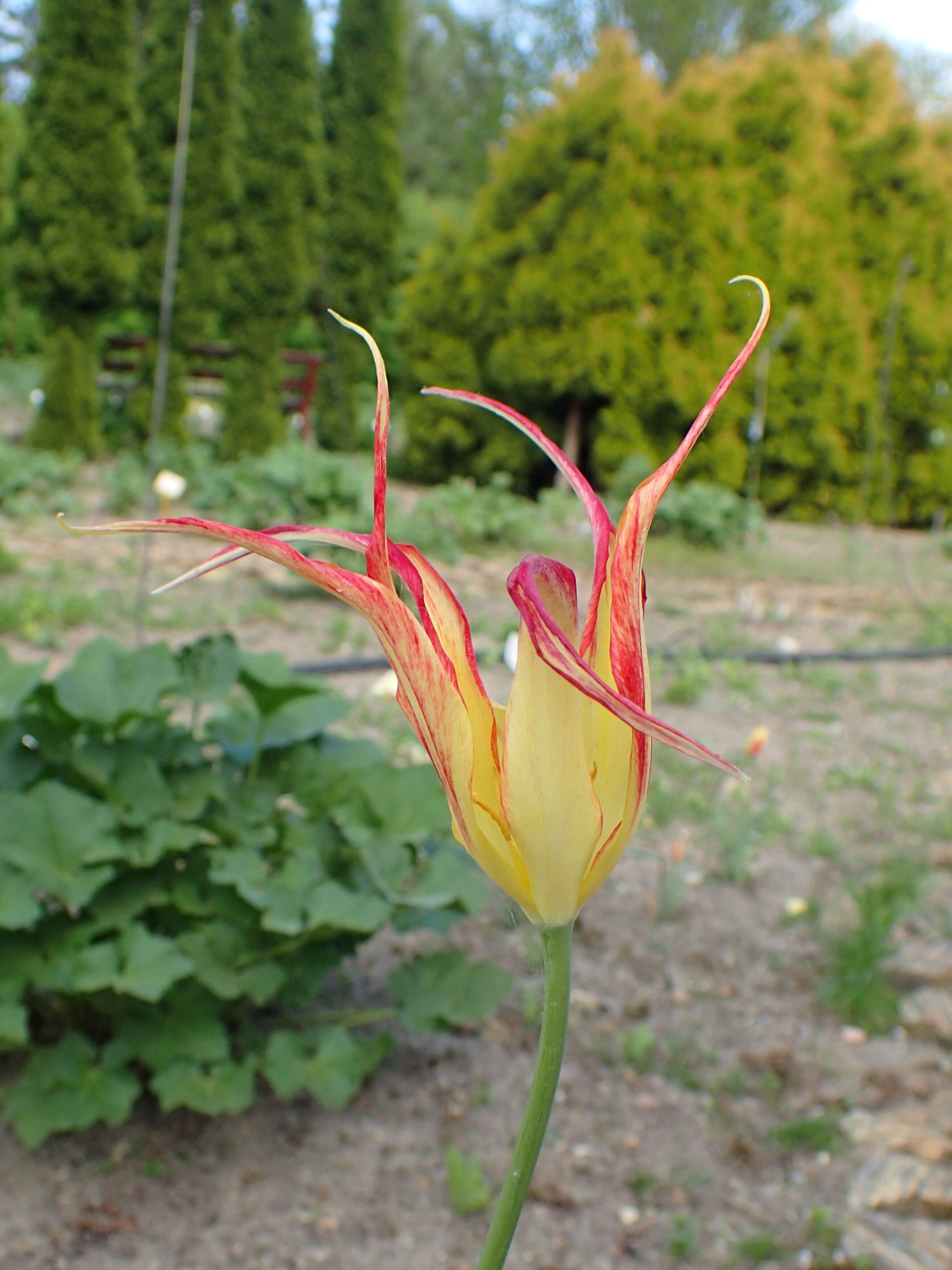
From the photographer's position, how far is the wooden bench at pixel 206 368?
27.3ft

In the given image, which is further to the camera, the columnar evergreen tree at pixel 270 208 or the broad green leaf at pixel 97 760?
the columnar evergreen tree at pixel 270 208

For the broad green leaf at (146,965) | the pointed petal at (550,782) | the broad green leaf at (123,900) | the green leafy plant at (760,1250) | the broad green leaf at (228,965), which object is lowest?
the green leafy plant at (760,1250)

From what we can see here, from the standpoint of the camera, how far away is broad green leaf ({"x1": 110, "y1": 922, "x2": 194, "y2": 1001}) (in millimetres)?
1222

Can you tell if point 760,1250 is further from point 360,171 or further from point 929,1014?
point 360,171

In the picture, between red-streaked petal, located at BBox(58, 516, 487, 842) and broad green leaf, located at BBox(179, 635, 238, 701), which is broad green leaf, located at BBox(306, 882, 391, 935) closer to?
broad green leaf, located at BBox(179, 635, 238, 701)

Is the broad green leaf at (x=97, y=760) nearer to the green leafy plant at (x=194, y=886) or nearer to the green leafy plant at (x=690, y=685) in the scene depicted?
the green leafy plant at (x=194, y=886)

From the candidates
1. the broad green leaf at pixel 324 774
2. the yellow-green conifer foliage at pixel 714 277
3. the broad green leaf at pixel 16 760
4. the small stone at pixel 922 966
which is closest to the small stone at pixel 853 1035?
the small stone at pixel 922 966

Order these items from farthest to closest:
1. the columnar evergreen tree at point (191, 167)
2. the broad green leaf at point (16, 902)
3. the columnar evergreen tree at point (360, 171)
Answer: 1. the columnar evergreen tree at point (360, 171)
2. the columnar evergreen tree at point (191, 167)
3. the broad green leaf at point (16, 902)

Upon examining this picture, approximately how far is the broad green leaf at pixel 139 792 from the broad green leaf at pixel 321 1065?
0.34 metres

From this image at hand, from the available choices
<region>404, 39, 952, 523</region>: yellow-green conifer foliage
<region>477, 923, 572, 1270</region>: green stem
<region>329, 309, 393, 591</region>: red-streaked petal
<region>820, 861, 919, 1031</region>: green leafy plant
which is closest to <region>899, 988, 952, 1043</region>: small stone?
<region>820, 861, 919, 1031</region>: green leafy plant

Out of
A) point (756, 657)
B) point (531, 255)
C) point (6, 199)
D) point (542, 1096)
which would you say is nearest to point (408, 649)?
point (542, 1096)

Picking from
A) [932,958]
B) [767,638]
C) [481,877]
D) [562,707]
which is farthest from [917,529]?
[562,707]

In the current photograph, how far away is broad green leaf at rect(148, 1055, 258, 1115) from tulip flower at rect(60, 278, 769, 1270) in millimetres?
1055

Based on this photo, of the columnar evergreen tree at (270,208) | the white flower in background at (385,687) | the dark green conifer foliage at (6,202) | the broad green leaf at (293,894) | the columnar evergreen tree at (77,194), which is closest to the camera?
the broad green leaf at (293,894)
